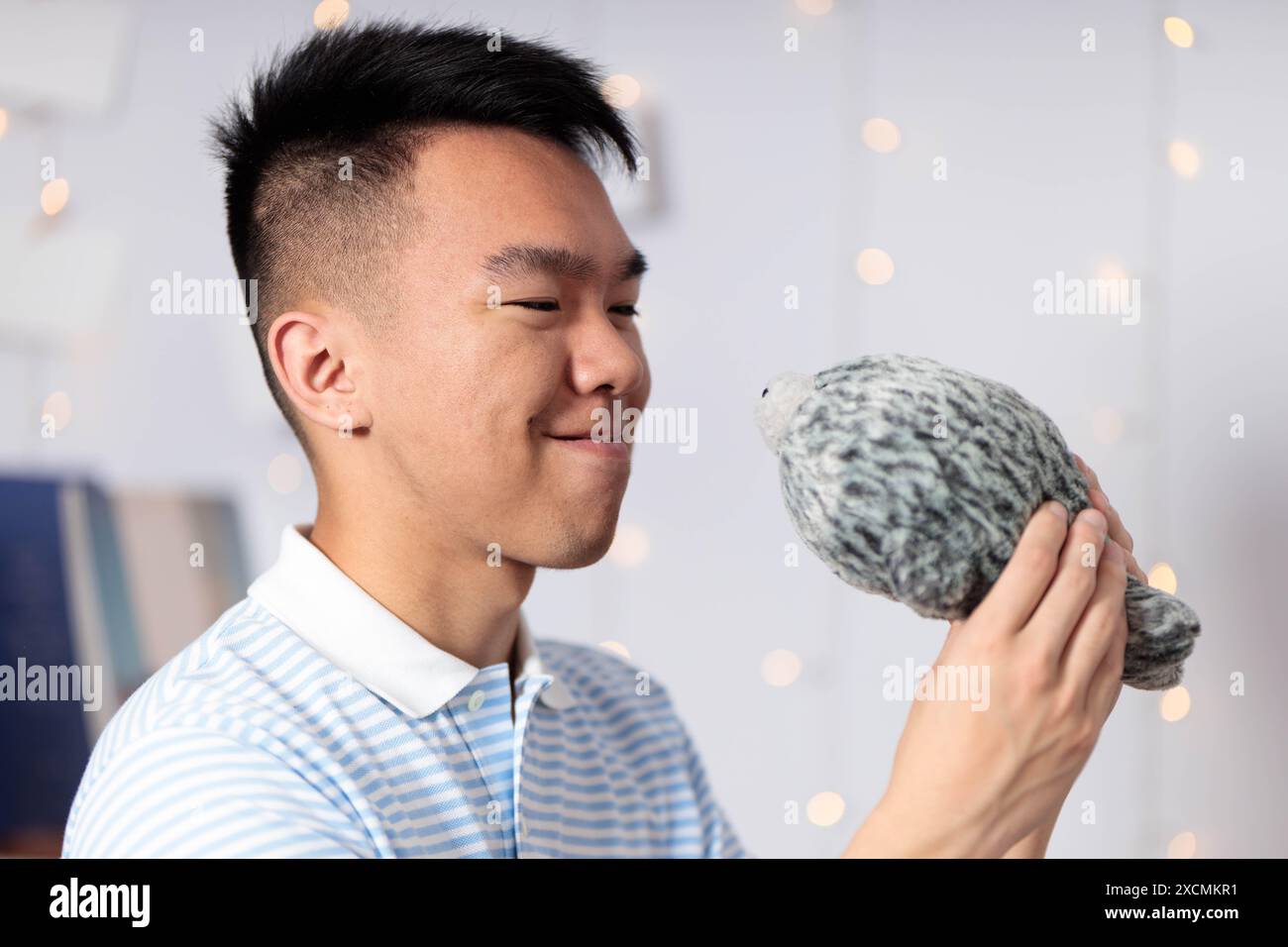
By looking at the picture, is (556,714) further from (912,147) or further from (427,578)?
(912,147)

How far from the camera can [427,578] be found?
2.93 feet

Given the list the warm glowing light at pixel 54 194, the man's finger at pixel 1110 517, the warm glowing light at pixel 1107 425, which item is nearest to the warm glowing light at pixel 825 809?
the warm glowing light at pixel 1107 425

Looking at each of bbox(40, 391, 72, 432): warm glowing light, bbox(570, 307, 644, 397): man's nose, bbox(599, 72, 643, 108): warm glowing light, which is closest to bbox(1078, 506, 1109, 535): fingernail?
bbox(570, 307, 644, 397): man's nose

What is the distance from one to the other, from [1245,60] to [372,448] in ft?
3.48

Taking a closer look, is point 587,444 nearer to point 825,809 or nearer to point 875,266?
point 875,266

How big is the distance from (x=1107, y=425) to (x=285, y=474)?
109 centimetres

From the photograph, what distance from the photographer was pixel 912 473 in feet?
1.96

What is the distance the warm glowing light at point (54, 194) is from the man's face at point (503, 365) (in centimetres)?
96

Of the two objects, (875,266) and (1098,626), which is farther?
(875,266)

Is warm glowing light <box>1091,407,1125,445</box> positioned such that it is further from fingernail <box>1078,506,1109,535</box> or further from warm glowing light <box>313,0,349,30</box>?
warm glowing light <box>313,0,349,30</box>

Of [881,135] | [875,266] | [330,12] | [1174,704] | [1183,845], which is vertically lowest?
[1183,845]

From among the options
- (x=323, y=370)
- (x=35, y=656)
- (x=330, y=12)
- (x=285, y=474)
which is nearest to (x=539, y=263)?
(x=323, y=370)

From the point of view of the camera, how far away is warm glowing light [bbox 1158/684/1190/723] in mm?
1235

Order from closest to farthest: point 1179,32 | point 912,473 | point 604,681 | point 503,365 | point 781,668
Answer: point 912,473 < point 503,365 < point 604,681 < point 1179,32 < point 781,668
